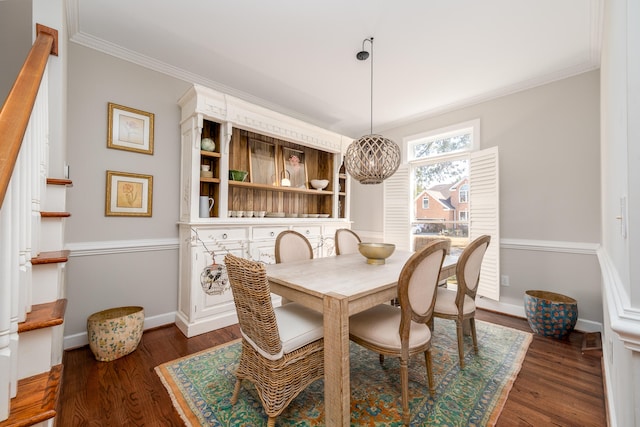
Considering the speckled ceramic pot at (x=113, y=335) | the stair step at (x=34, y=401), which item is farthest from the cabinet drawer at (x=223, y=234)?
the stair step at (x=34, y=401)

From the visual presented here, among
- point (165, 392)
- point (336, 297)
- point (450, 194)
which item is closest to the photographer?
point (336, 297)

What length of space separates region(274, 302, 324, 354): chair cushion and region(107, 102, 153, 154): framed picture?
2.22 metres

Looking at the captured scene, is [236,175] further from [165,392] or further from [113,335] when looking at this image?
[165,392]

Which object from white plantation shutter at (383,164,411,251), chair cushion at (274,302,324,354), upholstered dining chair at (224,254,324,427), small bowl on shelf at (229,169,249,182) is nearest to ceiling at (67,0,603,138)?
small bowl on shelf at (229,169,249,182)

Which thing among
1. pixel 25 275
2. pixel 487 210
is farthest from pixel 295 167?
pixel 25 275

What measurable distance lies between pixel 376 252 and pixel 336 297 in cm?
94

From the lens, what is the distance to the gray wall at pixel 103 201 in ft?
7.65

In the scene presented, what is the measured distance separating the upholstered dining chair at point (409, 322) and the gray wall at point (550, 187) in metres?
2.20

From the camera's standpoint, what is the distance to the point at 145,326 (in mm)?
2682

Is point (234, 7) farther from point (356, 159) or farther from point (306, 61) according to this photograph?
point (356, 159)

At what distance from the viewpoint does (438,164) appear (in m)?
3.96

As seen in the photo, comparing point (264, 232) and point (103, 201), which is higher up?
point (103, 201)

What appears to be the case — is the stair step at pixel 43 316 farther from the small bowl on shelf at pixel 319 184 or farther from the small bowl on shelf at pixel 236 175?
the small bowl on shelf at pixel 319 184

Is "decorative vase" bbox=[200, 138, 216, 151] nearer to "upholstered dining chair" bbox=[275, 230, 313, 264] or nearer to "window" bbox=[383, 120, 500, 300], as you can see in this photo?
"upholstered dining chair" bbox=[275, 230, 313, 264]
